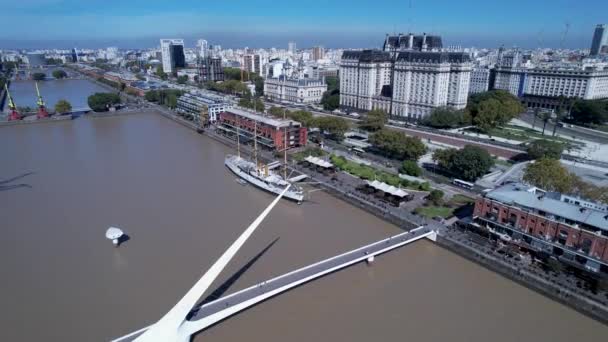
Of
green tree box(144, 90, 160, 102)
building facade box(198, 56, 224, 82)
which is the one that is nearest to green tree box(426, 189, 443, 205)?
green tree box(144, 90, 160, 102)

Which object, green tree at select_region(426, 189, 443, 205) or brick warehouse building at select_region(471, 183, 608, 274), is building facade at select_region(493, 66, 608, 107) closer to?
green tree at select_region(426, 189, 443, 205)

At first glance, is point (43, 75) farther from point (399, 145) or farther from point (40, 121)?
point (399, 145)

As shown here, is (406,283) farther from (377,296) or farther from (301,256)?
(301,256)

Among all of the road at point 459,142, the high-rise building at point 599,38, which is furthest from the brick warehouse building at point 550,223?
the high-rise building at point 599,38

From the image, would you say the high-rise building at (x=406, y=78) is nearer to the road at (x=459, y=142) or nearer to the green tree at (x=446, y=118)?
the green tree at (x=446, y=118)

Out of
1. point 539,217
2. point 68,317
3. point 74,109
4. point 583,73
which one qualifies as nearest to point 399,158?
point 539,217
